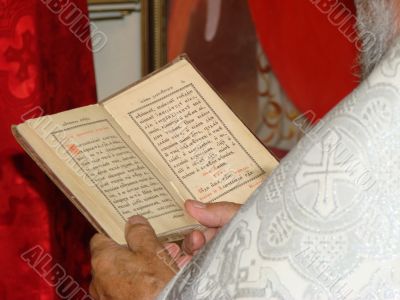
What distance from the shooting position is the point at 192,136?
3.93ft

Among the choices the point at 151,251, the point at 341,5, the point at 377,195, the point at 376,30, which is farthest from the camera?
the point at 341,5

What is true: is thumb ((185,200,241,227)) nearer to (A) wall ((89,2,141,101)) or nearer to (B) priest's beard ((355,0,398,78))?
(B) priest's beard ((355,0,398,78))

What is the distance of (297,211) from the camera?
24.9 inches

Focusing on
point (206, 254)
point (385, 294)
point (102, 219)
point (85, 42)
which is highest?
point (85, 42)

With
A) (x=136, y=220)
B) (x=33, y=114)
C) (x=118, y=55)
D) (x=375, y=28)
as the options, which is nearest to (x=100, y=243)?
(x=136, y=220)

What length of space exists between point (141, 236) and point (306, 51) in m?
1.70

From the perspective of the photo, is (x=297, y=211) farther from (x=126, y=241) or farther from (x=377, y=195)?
(x=126, y=241)

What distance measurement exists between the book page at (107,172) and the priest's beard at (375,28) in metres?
0.36

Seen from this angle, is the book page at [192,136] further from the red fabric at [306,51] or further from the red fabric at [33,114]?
the red fabric at [306,51]

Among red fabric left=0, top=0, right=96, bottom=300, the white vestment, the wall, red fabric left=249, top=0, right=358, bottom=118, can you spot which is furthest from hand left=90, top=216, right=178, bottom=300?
red fabric left=249, top=0, right=358, bottom=118

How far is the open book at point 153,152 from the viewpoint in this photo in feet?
3.50

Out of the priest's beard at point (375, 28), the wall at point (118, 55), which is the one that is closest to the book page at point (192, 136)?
the priest's beard at point (375, 28)

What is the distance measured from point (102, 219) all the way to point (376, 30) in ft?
1.47

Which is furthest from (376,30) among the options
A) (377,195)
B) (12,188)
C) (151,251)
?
(12,188)
